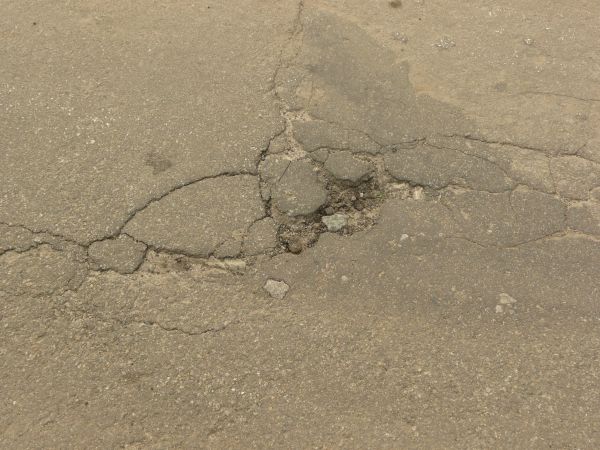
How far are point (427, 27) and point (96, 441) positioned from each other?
13.2 ft

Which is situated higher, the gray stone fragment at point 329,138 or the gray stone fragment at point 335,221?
the gray stone fragment at point 329,138

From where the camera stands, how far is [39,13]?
15.6 ft

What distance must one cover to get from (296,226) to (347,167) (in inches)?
23.2

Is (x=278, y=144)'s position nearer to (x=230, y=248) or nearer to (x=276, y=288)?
(x=230, y=248)

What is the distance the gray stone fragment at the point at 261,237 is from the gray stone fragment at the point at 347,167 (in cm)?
59

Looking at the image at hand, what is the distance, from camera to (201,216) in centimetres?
363

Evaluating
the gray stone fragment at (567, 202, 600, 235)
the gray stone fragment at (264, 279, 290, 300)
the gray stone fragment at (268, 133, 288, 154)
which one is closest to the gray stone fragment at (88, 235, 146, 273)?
the gray stone fragment at (264, 279, 290, 300)

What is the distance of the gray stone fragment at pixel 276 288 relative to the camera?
3367mm

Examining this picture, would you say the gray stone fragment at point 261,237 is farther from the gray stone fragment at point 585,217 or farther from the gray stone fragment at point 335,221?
the gray stone fragment at point 585,217

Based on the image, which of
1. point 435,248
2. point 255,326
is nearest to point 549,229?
point 435,248

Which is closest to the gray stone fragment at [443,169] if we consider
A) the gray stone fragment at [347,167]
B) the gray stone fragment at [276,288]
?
the gray stone fragment at [347,167]

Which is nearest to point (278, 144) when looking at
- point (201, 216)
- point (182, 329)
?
point (201, 216)

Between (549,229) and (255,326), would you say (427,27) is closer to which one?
(549,229)

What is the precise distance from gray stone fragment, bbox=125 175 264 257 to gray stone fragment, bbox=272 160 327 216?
0.15 metres
